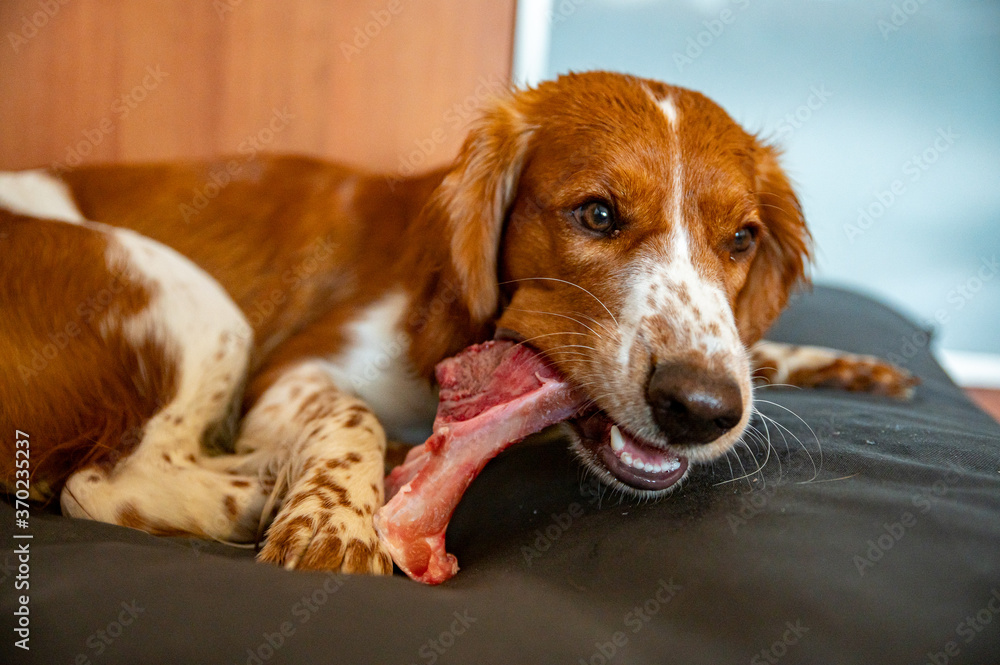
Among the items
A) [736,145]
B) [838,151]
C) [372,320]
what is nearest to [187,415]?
[372,320]

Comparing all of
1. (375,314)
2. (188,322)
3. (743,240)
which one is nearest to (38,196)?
(188,322)

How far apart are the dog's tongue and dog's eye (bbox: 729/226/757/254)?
1.79 ft

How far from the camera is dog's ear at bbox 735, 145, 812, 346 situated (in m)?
1.78

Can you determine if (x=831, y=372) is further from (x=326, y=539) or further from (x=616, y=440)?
(x=326, y=539)

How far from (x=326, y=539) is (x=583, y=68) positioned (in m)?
3.50

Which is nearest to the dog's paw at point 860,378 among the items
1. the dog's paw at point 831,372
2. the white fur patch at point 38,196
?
the dog's paw at point 831,372

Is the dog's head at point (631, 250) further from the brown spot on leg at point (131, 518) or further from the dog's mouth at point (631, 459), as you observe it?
the brown spot on leg at point (131, 518)

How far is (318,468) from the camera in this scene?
132 centimetres

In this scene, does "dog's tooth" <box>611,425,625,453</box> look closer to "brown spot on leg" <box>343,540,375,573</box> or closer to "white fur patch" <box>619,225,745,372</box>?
"white fur patch" <box>619,225,745,372</box>

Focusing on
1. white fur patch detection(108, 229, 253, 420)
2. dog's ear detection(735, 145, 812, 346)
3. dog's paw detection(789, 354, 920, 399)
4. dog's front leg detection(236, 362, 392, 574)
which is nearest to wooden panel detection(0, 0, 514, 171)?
white fur patch detection(108, 229, 253, 420)

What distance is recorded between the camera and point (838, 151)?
4312mm

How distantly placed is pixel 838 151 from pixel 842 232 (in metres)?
0.52

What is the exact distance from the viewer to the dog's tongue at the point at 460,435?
1.15 meters

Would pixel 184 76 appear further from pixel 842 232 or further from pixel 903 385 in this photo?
pixel 842 232
